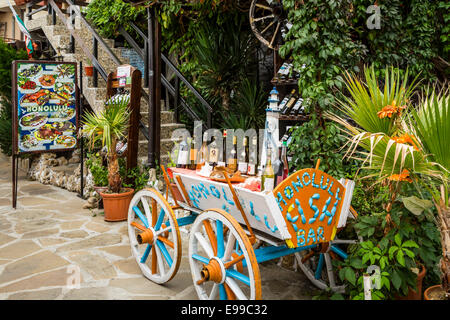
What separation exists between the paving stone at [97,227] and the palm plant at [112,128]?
1.50 ft

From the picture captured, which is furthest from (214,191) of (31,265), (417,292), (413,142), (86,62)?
(86,62)

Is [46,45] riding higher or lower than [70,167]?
higher

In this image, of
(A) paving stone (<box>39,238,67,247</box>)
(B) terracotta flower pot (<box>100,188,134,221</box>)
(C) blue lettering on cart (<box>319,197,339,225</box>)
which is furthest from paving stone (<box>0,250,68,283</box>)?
(C) blue lettering on cart (<box>319,197,339,225</box>)

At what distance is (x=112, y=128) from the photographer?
4.90 meters

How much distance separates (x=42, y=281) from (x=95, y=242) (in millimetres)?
929

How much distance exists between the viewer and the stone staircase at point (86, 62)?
624cm

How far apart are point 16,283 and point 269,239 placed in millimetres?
2230

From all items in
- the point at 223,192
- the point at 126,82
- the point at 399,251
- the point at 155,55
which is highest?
the point at 155,55

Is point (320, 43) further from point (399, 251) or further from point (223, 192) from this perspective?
point (399, 251)

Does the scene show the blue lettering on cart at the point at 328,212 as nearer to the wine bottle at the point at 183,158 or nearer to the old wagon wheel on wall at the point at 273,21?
the wine bottle at the point at 183,158

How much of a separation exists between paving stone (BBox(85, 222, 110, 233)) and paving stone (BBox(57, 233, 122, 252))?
159 mm

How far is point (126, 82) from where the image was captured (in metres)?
5.34

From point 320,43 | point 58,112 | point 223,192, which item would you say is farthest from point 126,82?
point 223,192

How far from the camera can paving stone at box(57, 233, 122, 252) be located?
163 inches
